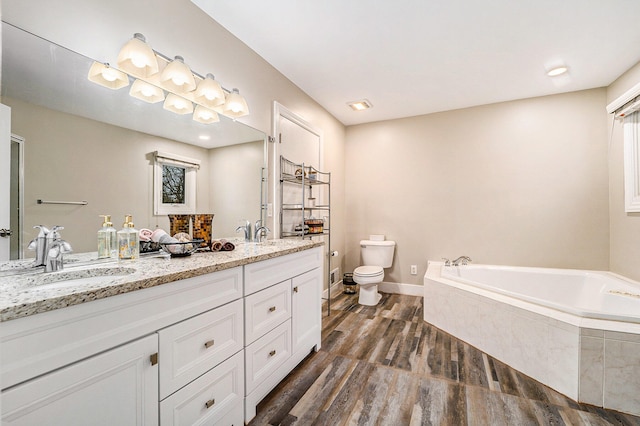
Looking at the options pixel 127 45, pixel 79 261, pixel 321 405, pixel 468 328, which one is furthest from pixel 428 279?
pixel 127 45

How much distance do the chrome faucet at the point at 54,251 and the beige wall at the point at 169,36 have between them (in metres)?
0.83

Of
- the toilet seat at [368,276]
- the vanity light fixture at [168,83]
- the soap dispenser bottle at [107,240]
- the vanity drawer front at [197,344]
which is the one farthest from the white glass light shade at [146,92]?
the toilet seat at [368,276]

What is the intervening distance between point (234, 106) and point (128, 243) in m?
1.14

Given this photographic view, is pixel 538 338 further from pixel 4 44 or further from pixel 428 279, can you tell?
pixel 4 44

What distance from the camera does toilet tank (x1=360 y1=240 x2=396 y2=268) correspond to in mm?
3580

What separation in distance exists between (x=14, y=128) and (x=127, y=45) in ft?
2.04

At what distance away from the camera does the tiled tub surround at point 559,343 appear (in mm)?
1553

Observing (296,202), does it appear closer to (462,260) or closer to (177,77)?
(177,77)

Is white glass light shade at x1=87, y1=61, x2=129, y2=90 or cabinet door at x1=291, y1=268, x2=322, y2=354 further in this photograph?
cabinet door at x1=291, y1=268, x2=322, y2=354

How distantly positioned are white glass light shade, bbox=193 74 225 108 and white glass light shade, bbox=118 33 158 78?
1.00 feet

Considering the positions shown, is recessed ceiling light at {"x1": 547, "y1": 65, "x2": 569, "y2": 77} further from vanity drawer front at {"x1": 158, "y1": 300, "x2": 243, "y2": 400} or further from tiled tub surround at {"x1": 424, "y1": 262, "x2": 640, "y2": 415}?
vanity drawer front at {"x1": 158, "y1": 300, "x2": 243, "y2": 400}

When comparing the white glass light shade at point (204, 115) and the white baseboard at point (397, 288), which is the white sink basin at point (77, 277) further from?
the white baseboard at point (397, 288)

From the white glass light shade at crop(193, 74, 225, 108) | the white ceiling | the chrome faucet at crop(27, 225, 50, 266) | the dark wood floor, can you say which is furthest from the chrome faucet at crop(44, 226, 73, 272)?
the white ceiling

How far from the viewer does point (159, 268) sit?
114 centimetres
